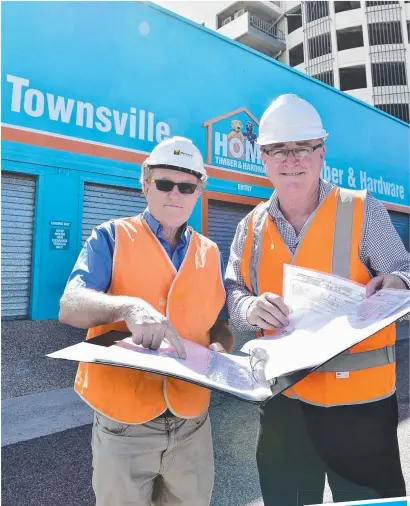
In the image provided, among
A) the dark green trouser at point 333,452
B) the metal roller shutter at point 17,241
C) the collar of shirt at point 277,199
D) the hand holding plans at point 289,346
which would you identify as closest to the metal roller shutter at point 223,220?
the metal roller shutter at point 17,241

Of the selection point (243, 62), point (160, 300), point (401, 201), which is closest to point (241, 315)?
point (160, 300)

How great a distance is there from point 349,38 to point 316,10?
10.0 ft

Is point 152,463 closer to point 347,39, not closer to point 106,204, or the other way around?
point 106,204

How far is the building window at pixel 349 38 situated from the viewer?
2383 centimetres

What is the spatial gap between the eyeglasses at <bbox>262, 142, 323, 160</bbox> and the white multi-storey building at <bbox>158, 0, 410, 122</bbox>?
2483 cm

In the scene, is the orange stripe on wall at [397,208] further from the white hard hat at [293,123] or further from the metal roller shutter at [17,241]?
the white hard hat at [293,123]

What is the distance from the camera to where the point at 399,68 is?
75.7 feet

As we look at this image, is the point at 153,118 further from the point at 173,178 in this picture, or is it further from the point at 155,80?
the point at 173,178

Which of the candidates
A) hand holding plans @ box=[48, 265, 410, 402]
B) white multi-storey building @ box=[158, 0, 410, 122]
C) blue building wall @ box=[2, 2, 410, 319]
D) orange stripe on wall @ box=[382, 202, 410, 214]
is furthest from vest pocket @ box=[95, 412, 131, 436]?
white multi-storey building @ box=[158, 0, 410, 122]

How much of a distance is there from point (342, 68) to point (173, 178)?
27.7 meters

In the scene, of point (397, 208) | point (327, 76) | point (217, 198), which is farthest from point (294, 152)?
point (327, 76)

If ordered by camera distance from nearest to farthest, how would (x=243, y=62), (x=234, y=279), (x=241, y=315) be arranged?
(x=241, y=315) → (x=234, y=279) → (x=243, y=62)

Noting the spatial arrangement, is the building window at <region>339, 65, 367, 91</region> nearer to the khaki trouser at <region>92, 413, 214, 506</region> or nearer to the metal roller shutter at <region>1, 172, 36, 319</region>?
the metal roller shutter at <region>1, 172, 36, 319</region>

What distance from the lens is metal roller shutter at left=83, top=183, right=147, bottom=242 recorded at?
4.82m
